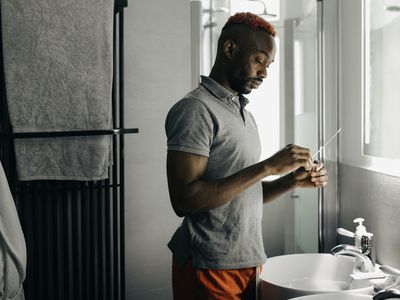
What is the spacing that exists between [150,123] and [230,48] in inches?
23.9

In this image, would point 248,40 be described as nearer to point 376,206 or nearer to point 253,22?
point 253,22

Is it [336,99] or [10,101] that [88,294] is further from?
[336,99]

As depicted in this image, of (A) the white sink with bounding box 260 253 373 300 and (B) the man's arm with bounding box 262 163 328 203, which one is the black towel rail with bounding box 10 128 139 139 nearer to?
(B) the man's arm with bounding box 262 163 328 203

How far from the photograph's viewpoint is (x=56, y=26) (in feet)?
4.79

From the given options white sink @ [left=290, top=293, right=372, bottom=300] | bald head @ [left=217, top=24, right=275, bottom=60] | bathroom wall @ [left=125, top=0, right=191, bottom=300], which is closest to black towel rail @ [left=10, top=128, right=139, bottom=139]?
bathroom wall @ [left=125, top=0, right=191, bottom=300]

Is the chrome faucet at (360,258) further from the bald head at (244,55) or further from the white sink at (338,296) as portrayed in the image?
the bald head at (244,55)

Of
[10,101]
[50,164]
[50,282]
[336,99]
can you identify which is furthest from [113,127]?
[336,99]

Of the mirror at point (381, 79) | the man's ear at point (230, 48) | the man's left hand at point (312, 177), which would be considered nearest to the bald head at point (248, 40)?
the man's ear at point (230, 48)

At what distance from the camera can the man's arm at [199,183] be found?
3.57ft

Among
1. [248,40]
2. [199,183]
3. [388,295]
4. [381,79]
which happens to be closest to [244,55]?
[248,40]

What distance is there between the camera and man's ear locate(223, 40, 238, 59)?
1225 millimetres

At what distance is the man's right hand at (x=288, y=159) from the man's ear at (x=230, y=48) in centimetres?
31

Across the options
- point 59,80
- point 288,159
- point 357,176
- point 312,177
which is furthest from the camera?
point 357,176

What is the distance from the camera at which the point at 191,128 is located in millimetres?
1113
